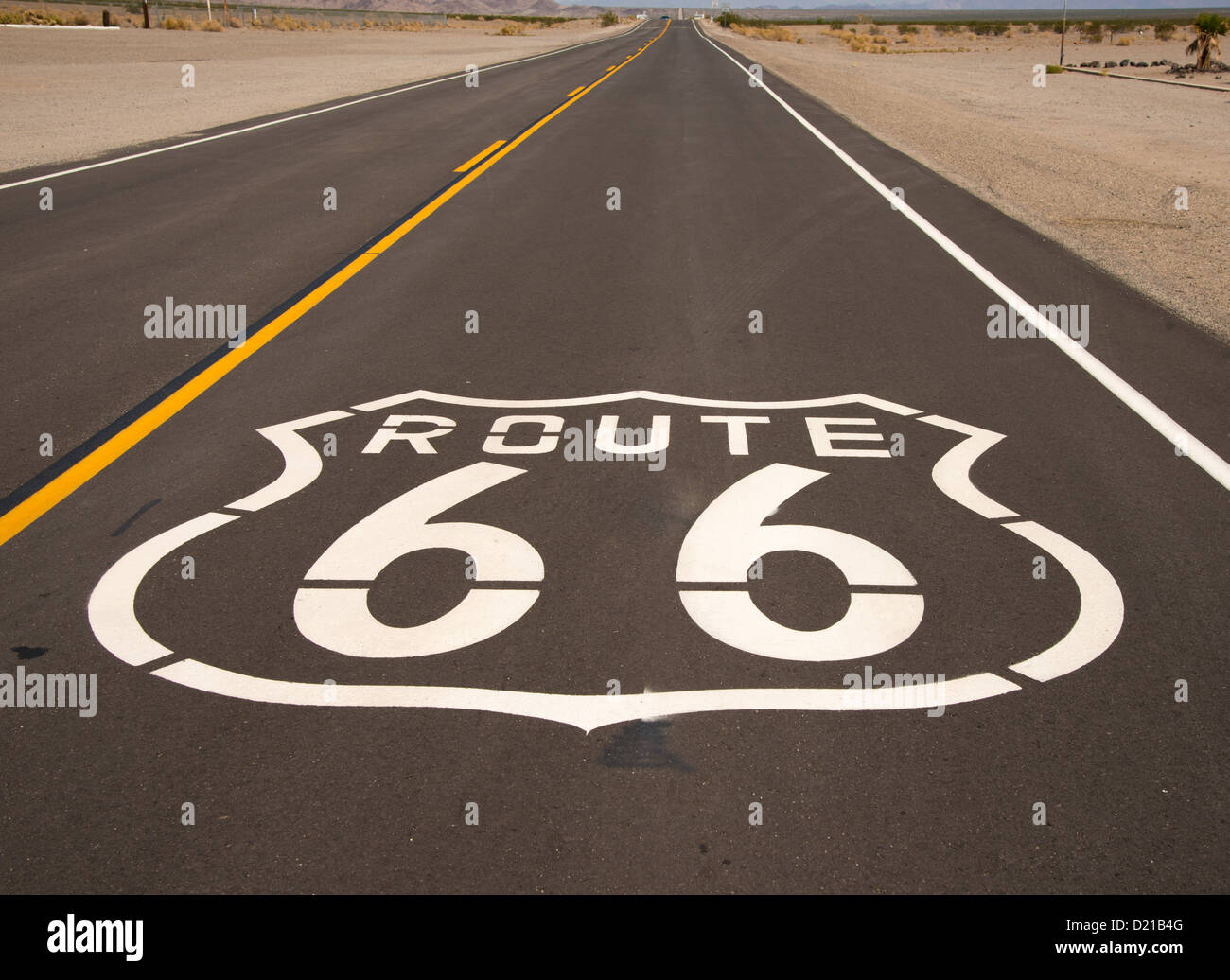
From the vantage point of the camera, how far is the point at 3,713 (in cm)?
340

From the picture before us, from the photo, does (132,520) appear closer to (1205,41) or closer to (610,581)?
(610,581)

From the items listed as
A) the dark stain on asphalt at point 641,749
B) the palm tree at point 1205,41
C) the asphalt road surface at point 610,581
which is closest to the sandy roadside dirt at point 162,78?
the asphalt road surface at point 610,581

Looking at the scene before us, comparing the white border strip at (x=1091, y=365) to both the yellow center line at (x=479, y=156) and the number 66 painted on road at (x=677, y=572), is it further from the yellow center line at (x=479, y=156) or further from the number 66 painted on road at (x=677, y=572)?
the yellow center line at (x=479, y=156)

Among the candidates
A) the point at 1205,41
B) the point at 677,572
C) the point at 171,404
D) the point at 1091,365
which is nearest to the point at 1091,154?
the point at 1091,365

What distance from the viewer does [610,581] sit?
4.18 m

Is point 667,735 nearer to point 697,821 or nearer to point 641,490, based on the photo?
point 697,821

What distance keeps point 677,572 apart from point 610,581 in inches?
10.3

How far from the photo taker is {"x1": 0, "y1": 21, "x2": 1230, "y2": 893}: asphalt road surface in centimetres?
291

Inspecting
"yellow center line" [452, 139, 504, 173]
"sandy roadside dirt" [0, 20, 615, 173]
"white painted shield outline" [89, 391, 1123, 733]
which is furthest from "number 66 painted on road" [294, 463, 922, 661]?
"sandy roadside dirt" [0, 20, 615, 173]

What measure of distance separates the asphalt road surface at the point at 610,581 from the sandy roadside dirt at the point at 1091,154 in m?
1.26

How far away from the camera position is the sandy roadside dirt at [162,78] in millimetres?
18797

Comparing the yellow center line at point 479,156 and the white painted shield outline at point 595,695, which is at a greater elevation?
the yellow center line at point 479,156

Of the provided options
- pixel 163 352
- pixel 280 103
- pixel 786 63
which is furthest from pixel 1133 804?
pixel 786 63

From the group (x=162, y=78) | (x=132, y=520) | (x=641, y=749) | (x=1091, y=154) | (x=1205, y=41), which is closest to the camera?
(x=641, y=749)
